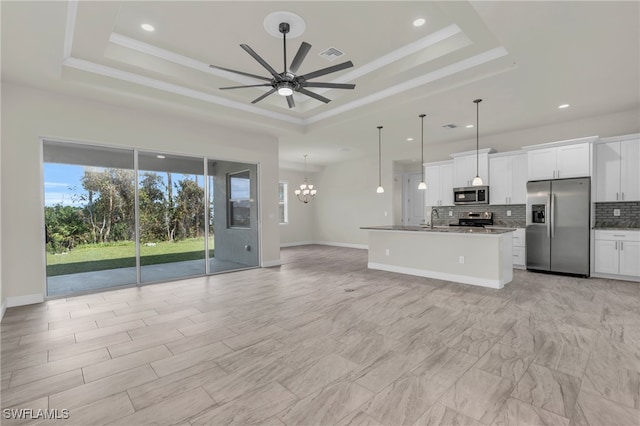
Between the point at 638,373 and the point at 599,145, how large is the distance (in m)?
4.86

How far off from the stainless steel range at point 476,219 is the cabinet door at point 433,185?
0.74 metres

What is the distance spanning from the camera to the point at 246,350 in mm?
2709

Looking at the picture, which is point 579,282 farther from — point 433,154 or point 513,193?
point 433,154

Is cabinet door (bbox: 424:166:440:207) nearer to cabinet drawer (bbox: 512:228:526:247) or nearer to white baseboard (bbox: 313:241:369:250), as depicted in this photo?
cabinet drawer (bbox: 512:228:526:247)

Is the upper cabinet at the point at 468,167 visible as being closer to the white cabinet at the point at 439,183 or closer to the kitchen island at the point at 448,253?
the white cabinet at the point at 439,183

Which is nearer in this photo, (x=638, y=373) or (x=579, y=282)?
(x=638, y=373)

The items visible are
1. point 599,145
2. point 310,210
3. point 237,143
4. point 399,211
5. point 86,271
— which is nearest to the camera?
point 86,271

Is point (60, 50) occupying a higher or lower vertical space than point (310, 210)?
higher

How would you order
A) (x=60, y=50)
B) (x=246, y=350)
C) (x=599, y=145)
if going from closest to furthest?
(x=246, y=350) → (x=60, y=50) → (x=599, y=145)

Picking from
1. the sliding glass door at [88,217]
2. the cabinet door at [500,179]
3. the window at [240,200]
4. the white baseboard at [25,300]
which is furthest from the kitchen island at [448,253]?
the white baseboard at [25,300]

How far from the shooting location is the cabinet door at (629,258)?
493cm

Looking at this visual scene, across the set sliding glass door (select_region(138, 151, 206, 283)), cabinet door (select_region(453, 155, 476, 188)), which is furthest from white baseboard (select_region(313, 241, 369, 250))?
sliding glass door (select_region(138, 151, 206, 283))

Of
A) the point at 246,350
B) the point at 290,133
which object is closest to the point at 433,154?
the point at 290,133

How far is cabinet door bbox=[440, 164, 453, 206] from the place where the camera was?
7367 millimetres
